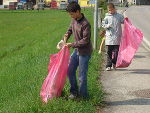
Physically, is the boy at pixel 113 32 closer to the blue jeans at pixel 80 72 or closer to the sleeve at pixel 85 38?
the blue jeans at pixel 80 72

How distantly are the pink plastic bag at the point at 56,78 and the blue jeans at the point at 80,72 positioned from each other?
113 millimetres

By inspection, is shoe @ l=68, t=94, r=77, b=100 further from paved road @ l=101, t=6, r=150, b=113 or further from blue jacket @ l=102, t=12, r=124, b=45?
blue jacket @ l=102, t=12, r=124, b=45

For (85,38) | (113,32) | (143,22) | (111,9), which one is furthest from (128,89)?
(143,22)

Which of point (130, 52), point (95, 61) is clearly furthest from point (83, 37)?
point (95, 61)

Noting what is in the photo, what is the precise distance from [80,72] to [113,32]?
12.1ft

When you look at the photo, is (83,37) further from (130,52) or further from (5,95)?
Answer: (130,52)

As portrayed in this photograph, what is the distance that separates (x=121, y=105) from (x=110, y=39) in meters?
3.52

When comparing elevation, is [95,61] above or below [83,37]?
below

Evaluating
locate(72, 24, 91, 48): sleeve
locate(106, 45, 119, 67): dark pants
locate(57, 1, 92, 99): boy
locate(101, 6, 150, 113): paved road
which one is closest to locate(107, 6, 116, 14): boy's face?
locate(106, 45, 119, 67): dark pants

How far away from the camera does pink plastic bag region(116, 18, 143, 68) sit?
10.3m

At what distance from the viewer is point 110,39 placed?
35.5ft

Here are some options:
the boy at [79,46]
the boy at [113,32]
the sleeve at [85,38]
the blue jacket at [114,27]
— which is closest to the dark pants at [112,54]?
the boy at [113,32]

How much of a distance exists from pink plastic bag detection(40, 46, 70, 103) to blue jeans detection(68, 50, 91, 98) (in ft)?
0.37

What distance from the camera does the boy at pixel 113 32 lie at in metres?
10.8
